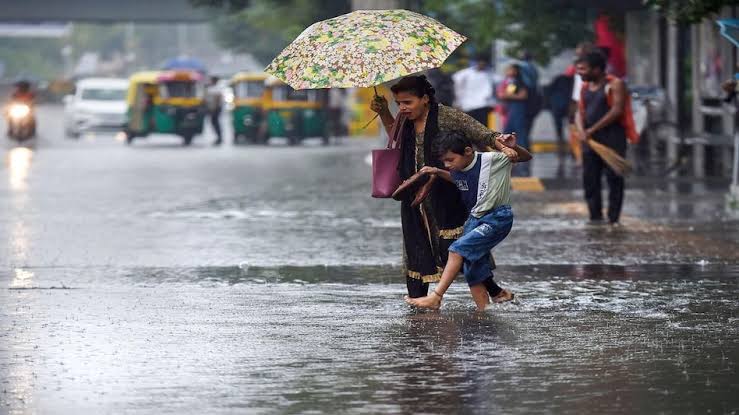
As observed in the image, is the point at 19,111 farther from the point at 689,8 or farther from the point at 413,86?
the point at 413,86

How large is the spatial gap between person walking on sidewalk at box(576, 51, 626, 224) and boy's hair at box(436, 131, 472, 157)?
5.81 meters

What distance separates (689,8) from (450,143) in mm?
5829

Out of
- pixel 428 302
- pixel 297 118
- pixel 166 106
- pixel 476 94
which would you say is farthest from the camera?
pixel 166 106

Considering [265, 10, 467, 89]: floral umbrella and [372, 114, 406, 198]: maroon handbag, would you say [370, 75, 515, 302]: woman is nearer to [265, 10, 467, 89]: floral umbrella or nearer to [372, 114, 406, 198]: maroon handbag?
[372, 114, 406, 198]: maroon handbag

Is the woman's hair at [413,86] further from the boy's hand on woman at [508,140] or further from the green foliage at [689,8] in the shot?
the green foliage at [689,8]

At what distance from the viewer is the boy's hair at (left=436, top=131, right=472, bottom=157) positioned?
9.85m

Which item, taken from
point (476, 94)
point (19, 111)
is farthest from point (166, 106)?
point (476, 94)

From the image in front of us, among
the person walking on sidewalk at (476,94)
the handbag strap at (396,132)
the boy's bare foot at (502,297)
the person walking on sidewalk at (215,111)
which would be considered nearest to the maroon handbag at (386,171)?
the handbag strap at (396,132)

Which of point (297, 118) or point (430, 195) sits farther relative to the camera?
point (297, 118)

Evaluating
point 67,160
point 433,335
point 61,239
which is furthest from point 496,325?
point 67,160

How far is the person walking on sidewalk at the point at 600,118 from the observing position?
15516 millimetres

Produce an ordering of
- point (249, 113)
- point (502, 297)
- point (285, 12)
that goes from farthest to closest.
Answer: point (285, 12)
point (249, 113)
point (502, 297)

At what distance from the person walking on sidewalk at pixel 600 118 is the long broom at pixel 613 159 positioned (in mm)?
60

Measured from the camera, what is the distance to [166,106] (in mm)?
A: 39281
